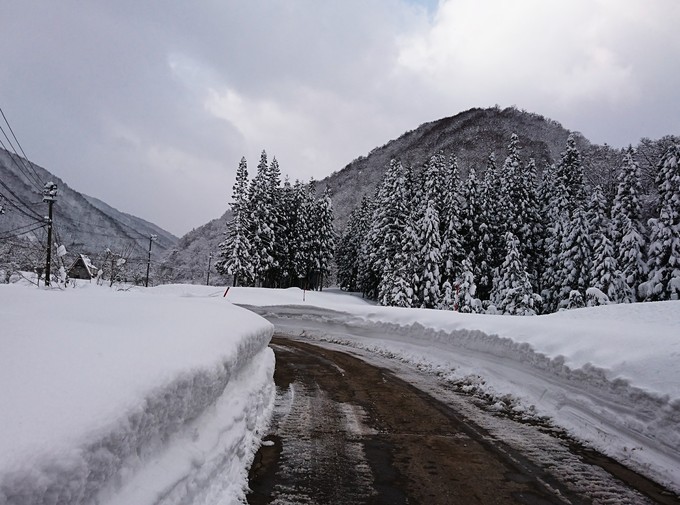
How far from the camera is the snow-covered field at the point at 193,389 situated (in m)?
2.24

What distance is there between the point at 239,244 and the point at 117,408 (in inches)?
1592

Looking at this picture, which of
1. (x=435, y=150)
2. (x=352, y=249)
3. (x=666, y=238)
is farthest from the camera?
(x=435, y=150)

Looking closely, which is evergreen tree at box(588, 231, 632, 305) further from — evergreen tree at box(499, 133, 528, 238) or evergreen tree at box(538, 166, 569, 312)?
evergreen tree at box(499, 133, 528, 238)

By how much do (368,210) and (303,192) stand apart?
416 inches

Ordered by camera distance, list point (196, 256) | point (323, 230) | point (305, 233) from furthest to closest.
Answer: point (196, 256)
point (323, 230)
point (305, 233)

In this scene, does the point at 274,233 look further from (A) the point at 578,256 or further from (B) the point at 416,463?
(B) the point at 416,463

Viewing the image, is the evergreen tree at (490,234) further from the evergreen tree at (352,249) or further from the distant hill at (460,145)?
the distant hill at (460,145)

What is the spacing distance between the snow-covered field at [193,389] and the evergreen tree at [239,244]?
110ft

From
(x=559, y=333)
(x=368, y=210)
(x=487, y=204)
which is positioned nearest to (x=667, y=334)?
(x=559, y=333)

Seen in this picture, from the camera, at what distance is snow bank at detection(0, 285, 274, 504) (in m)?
2.07

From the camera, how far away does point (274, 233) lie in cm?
4875

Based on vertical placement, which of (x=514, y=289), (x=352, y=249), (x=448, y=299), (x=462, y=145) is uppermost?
(x=462, y=145)

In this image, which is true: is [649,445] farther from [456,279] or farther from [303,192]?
[303,192]

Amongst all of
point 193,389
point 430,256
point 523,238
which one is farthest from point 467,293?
point 193,389
